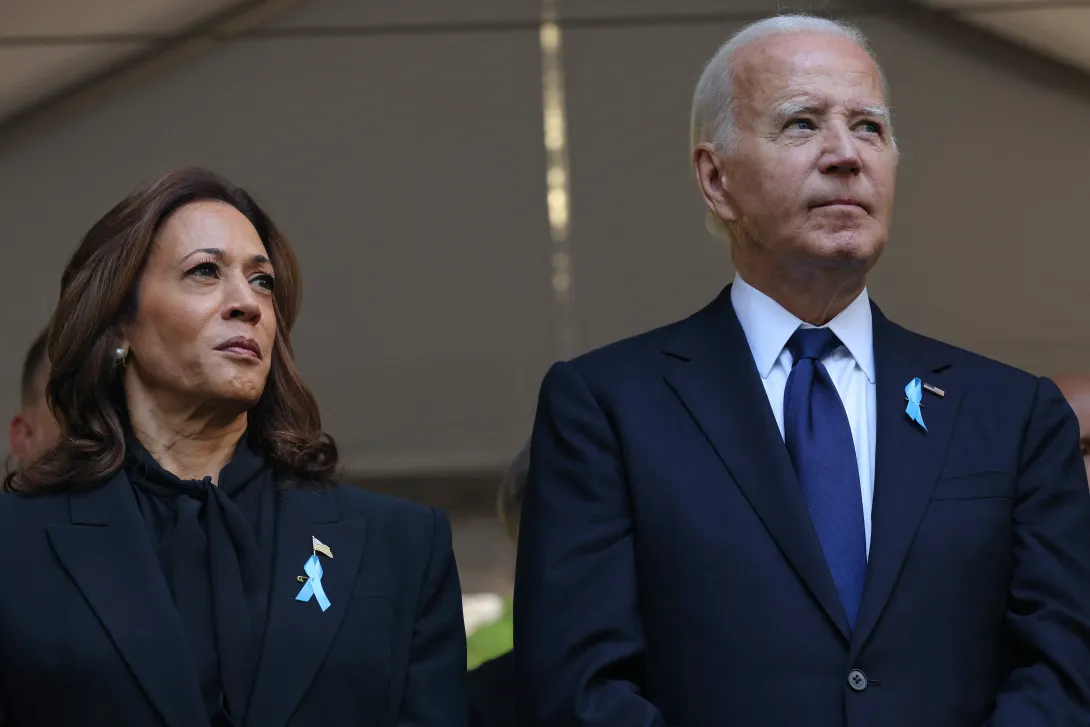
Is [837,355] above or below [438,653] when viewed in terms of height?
above

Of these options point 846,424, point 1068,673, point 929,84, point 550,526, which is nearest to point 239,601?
point 550,526

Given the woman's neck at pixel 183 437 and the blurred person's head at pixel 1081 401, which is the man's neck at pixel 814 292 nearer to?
the blurred person's head at pixel 1081 401

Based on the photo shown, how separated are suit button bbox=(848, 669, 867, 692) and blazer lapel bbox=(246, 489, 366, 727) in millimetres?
902

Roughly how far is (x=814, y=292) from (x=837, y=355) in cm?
12

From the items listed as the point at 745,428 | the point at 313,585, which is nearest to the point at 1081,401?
the point at 745,428

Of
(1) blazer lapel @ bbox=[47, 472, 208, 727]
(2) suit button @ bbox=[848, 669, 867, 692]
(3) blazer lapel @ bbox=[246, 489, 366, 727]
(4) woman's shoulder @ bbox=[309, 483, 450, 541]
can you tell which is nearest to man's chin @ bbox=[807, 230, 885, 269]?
(2) suit button @ bbox=[848, 669, 867, 692]

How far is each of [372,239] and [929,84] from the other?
160 centimetres

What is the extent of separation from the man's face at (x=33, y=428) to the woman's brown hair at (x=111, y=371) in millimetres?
925

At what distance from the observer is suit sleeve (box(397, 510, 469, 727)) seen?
3303 mm

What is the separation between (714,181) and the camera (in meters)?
3.57

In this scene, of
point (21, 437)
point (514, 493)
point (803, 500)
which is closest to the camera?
point (803, 500)

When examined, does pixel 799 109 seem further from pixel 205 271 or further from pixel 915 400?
pixel 205 271

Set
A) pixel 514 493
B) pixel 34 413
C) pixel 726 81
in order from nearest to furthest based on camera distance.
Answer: pixel 726 81, pixel 514 493, pixel 34 413

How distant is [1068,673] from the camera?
306cm
